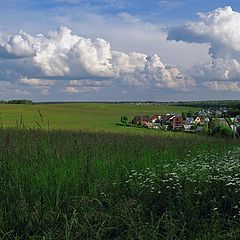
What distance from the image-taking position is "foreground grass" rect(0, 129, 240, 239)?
493cm

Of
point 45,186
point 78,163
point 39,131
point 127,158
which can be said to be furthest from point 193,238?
point 39,131

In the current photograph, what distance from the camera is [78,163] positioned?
739cm

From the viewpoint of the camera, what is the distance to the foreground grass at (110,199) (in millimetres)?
4930

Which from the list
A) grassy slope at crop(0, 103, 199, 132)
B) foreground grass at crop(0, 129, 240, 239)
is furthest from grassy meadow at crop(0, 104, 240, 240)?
grassy slope at crop(0, 103, 199, 132)

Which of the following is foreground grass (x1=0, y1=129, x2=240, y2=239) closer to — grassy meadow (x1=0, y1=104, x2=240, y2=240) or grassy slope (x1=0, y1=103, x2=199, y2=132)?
grassy meadow (x1=0, y1=104, x2=240, y2=240)

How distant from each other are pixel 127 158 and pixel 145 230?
3488mm

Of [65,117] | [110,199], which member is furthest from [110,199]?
[65,117]

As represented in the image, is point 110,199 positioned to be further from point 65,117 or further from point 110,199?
point 65,117

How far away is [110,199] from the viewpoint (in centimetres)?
591

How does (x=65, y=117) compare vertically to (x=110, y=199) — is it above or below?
below

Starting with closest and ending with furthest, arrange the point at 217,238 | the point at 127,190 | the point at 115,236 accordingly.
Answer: the point at 217,238 → the point at 115,236 → the point at 127,190

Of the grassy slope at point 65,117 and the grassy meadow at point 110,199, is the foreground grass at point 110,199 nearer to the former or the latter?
the grassy meadow at point 110,199

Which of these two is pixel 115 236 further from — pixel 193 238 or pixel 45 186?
pixel 45 186

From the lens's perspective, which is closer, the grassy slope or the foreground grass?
the foreground grass
